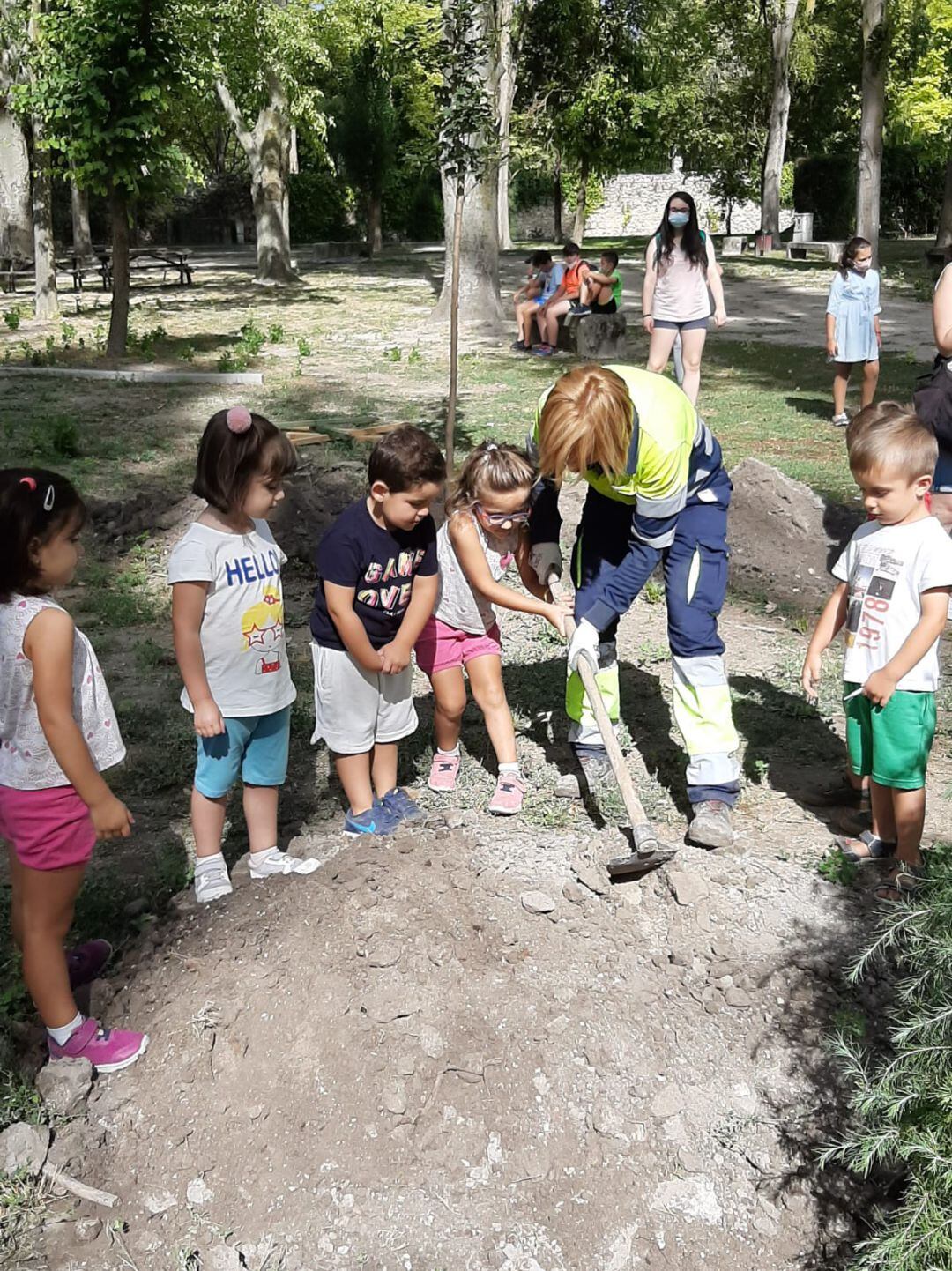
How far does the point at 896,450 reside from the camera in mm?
3090

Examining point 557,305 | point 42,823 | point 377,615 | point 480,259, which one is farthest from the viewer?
point 480,259

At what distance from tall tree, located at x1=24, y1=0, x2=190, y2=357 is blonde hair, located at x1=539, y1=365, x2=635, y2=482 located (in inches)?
391

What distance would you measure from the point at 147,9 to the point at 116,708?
943 centimetres

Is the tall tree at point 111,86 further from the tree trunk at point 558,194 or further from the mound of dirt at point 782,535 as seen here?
the tree trunk at point 558,194

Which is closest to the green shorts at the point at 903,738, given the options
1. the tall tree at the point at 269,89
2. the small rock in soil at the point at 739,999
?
the small rock in soil at the point at 739,999

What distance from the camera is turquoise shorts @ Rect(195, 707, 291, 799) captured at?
10.3 feet

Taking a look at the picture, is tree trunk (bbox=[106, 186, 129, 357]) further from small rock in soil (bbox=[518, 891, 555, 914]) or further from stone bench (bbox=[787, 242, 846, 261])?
stone bench (bbox=[787, 242, 846, 261])

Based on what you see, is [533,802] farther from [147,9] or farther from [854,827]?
[147,9]

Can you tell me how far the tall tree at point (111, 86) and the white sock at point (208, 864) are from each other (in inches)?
400

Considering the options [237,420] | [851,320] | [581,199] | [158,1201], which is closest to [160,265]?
[581,199]

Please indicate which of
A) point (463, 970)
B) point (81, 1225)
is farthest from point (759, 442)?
point (81, 1225)

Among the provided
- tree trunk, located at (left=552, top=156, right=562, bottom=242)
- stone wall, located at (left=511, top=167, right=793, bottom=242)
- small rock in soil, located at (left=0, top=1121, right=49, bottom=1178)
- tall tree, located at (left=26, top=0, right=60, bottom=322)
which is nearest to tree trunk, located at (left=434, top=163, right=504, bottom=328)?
tall tree, located at (left=26, top=0, right=60, bottom=322)

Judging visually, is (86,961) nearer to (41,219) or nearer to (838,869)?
(838,869)

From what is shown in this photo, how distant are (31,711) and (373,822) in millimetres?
1256
